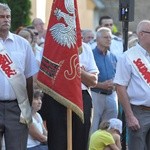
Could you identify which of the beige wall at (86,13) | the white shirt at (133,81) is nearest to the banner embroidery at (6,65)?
the white shirt at (133,81)

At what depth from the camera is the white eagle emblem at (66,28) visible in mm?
8258

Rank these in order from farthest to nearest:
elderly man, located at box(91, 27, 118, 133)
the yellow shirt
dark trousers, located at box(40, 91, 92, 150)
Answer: elderly man, located at box(91, 27, 118, 133) → the yellow shirt → dark trousers, located at box(40, 91, 92, 150)

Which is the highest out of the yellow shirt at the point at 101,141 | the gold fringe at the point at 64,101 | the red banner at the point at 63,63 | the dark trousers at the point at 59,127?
the red banner at the point at 63,63

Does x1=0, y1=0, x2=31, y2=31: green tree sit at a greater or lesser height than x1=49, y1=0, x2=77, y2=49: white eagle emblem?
lesser

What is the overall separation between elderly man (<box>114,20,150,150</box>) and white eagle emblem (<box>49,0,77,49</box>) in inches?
35.2

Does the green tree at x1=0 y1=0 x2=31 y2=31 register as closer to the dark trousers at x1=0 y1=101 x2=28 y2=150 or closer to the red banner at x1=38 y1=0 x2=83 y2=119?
the red banner at x1=38 y1=0 x2=83 y2=119

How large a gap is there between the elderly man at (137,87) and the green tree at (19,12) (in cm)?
898

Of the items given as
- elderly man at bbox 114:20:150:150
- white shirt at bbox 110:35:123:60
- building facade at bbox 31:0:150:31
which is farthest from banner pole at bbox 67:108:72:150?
building facade at bbox 31:0:150:31

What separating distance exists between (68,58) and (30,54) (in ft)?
1.38

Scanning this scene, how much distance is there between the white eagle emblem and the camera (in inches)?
325

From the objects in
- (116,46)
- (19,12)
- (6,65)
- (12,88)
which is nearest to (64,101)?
(12,88)

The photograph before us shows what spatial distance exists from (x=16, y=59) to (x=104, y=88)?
3.76m

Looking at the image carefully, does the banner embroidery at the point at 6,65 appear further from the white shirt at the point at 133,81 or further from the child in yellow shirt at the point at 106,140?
the child in yellow shirt at the point at 106,140

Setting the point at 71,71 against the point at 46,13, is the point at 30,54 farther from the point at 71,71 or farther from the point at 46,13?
the point at 46,13
